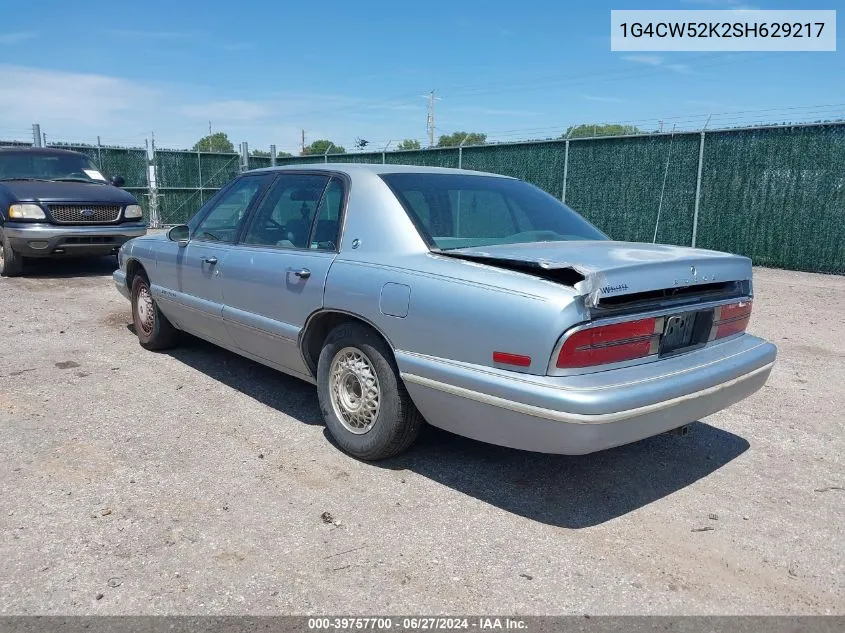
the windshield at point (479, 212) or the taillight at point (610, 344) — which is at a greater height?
the windshield at point (479, 212)

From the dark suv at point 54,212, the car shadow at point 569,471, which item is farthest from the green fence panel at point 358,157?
the car shadow at point 569,471

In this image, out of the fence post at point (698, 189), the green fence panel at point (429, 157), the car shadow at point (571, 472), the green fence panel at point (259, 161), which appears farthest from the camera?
the green fence panel at point (259, 161)

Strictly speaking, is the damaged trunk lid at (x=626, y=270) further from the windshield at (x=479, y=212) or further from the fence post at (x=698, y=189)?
the fence post at (x=698, y=189)

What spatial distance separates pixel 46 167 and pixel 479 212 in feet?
29.7

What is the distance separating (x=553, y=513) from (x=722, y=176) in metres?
10.1

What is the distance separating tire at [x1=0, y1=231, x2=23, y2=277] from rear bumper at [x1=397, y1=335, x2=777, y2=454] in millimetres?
8518

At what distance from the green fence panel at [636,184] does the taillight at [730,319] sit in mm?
8926

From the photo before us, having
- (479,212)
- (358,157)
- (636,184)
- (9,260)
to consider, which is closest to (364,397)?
(479,212)

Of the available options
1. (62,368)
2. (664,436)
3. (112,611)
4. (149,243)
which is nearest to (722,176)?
(664,436)

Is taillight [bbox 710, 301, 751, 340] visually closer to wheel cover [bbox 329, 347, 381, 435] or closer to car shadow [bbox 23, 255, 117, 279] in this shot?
wheel cover [bbox 329, 347, 381, 435]

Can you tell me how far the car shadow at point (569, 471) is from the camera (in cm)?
331

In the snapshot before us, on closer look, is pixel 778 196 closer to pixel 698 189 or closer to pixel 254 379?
pixel 698 189

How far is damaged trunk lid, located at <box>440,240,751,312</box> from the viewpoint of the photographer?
2.87 meters

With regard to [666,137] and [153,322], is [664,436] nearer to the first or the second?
[153,322]
